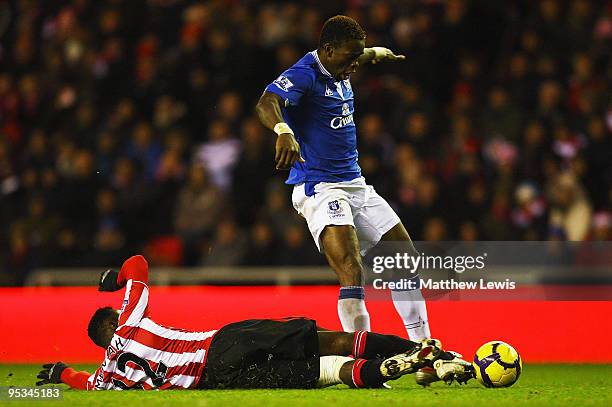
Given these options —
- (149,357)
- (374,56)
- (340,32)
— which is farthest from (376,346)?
(374,56)

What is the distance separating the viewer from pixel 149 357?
6.77 metres

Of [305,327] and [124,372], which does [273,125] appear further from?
[124,372]

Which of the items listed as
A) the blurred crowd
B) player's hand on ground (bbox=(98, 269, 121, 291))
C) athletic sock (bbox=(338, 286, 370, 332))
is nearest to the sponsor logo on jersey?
athletic sock (bbox=(338, 286, 370, 332))

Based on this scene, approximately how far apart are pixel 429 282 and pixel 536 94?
12.6ft

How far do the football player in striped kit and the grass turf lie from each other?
10 cm

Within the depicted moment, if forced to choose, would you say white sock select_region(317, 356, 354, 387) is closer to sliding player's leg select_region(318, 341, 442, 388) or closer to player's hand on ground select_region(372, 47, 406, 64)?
sliding player's leg select_region(318, 341, 442, 388)

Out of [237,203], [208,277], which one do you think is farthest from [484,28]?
[208,277]

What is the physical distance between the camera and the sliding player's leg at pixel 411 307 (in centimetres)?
782

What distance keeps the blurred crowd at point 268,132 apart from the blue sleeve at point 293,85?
10.9 feet

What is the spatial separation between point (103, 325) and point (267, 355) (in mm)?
1009

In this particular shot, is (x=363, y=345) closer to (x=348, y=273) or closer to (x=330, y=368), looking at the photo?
(x=330, y=368)

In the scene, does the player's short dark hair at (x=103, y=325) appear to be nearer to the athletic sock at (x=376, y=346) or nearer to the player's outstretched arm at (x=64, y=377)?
the player's outstretched arm at (x=64, y=377)

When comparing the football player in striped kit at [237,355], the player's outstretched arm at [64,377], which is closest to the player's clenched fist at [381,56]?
the football player in striped kit at [237,355]

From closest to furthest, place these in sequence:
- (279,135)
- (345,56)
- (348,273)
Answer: (279,135), (348,273), (345,56)
